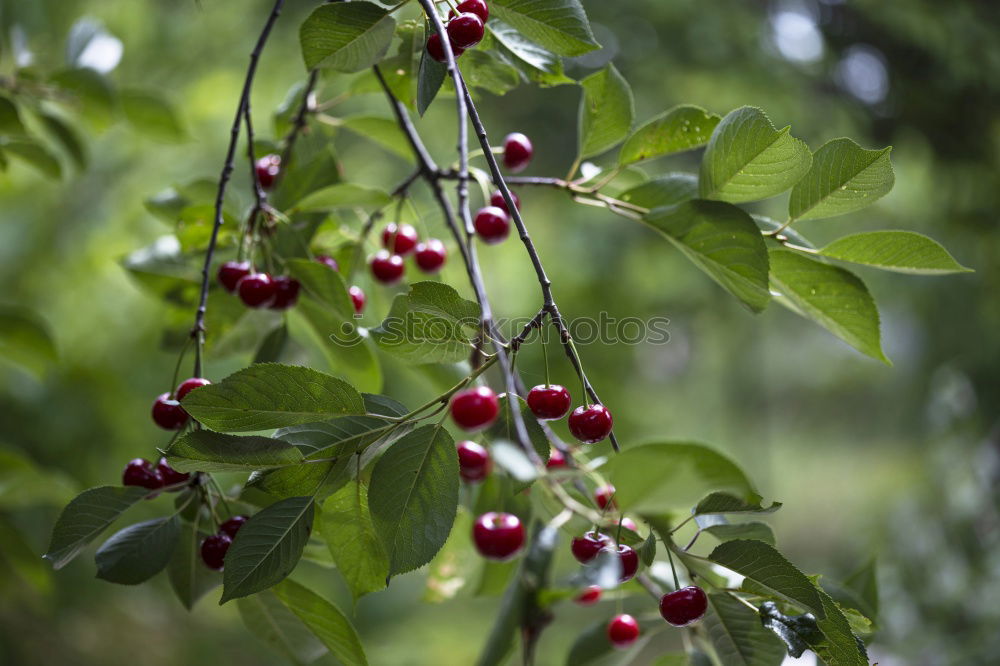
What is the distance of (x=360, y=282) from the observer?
0.88 metres

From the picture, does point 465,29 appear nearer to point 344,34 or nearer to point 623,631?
point 344,34

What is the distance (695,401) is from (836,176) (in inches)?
127

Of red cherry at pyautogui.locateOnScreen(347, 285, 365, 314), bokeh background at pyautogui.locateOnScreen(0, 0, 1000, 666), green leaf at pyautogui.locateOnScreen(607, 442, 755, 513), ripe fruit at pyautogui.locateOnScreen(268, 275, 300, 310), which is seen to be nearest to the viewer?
green leaf at pyautogui.locateOnScreen(607, 442, 755, 513)

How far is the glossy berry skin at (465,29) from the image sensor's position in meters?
0.49

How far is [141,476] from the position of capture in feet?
1.70

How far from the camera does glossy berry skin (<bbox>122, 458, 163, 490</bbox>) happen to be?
1.70 feet

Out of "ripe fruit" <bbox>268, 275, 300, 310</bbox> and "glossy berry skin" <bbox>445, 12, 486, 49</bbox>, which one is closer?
"glossy berry skin" <bbox>445, 12, 486, 49</bbox>

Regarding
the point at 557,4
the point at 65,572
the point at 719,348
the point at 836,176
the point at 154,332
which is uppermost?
the point at 557,4

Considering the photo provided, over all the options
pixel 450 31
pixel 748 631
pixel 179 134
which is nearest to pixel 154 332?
pixel 179 134

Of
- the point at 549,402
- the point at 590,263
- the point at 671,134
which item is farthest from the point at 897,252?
the point at 590,263

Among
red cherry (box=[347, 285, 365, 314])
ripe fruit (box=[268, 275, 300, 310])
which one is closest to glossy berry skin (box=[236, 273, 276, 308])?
ripe fruit (box=[268, 275, 300, 310])

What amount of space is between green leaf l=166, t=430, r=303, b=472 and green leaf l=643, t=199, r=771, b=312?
297mm

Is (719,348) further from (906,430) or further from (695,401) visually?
(906,430)

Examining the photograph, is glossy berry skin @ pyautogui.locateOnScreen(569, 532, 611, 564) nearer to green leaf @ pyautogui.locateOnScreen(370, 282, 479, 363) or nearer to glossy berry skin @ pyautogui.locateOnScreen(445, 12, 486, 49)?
green leaf @ pyautogui.locateOnScreen(370, 282, 479, 363)
